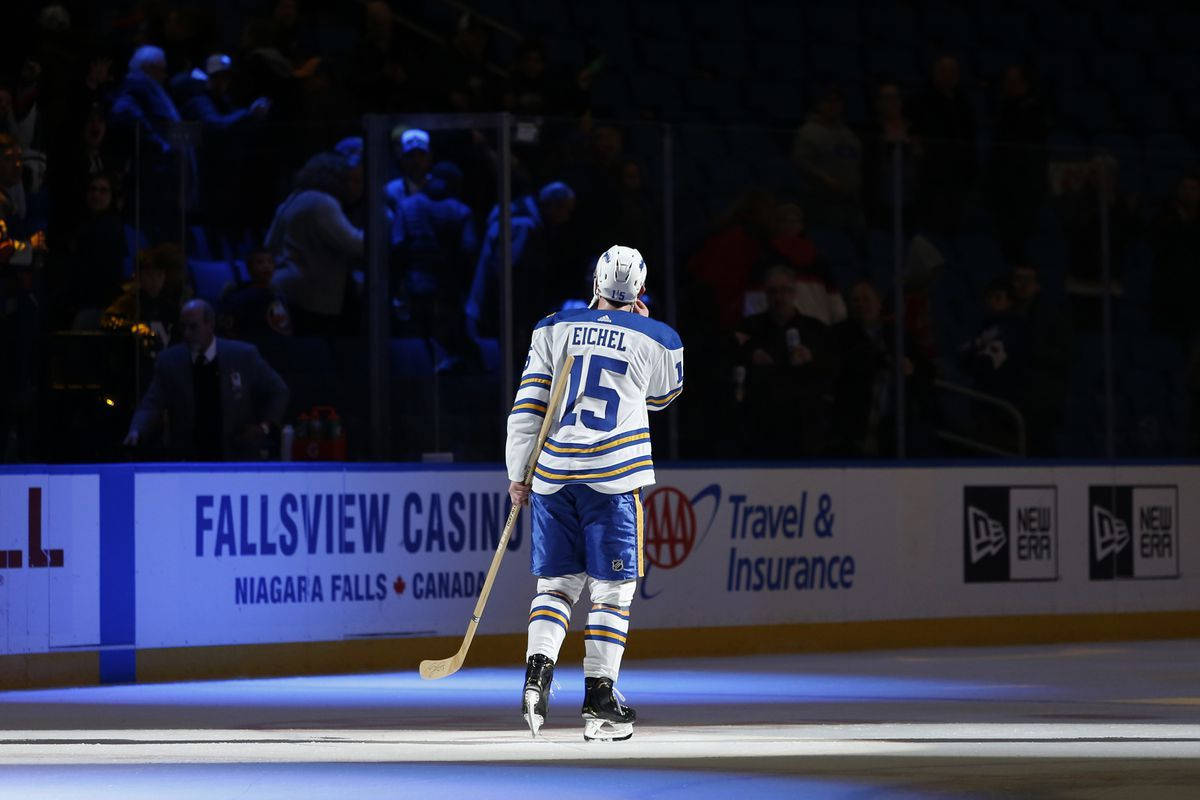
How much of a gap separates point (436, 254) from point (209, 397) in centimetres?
133

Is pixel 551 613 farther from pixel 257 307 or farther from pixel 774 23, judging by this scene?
pixel 774 23

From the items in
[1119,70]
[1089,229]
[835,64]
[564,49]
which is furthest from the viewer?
[1119,70]

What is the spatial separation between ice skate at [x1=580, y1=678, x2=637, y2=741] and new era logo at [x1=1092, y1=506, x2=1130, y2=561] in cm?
584

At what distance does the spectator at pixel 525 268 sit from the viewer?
1002cm

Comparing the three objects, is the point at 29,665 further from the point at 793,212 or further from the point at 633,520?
the point at 793,212

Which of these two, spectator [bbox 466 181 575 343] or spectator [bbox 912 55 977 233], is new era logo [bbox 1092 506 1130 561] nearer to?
spectator [bbox 912 55 977 233]

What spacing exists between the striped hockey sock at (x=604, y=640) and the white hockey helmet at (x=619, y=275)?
1093 mm

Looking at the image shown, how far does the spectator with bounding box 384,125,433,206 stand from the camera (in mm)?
9969

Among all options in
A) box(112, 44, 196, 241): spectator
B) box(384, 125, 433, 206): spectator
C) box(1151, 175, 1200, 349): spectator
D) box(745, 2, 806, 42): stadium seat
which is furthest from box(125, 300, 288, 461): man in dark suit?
box(745, 2, 806, 42): stadium seat

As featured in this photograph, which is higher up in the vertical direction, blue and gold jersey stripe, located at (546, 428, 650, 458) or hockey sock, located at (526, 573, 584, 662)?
blue and gold jersey stripe, located at (546, 428, 650, 458)

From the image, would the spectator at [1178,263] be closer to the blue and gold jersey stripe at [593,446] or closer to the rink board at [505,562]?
the rink board at [505,562]

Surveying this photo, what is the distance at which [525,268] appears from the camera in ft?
33.1

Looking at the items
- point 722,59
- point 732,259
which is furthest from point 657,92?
point 732,259

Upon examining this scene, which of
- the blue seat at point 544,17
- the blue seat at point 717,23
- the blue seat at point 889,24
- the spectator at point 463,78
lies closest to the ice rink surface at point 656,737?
the spectator at point 463,78
